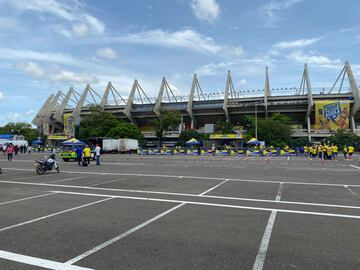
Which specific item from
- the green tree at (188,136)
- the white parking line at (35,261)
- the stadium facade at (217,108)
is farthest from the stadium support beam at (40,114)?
the white parking line at (35,261)

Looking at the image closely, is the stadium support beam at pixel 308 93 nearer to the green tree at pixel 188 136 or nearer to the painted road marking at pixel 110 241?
the green tree at pixel 188 136

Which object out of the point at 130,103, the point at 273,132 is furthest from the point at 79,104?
the point at 273,132

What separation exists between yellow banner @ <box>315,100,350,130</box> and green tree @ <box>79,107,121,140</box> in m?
54.0

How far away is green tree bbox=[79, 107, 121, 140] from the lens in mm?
86438

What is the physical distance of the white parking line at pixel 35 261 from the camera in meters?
3.88

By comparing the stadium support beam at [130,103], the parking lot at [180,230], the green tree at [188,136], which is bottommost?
the parking lot at [180,230]

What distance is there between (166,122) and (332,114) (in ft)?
141

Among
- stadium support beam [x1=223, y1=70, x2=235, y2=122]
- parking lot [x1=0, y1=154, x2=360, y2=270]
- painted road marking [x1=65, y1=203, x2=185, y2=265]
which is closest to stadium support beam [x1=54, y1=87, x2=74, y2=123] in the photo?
stadium support beam [x1=223, y1=70, x2=235, y2=122]

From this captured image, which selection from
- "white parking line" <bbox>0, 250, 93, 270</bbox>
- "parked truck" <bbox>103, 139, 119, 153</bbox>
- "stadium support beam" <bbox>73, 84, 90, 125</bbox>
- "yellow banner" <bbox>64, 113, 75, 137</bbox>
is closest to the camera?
"white parking line" <bbox>0, 250, 93, 270</bbox>

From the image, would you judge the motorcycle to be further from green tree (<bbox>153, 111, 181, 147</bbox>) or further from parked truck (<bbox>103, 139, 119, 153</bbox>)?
green tree (<bbox>153, 111, 181, 147</bbox>)

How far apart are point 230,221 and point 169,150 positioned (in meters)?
43.4

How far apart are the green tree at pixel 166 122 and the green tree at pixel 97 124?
11.9 m

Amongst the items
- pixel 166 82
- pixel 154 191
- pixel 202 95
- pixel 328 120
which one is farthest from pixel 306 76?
pixel 154 191

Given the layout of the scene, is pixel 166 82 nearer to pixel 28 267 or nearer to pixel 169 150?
pixel 169 150
